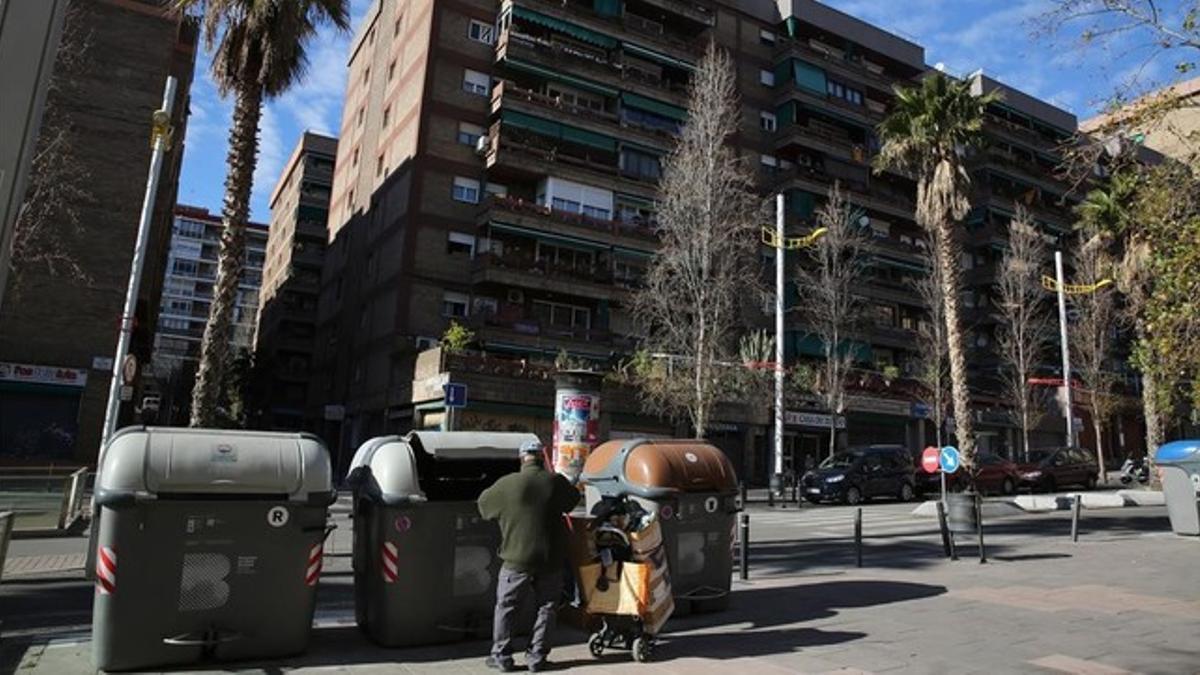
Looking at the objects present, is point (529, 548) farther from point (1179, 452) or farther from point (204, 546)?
point (1179, 452)

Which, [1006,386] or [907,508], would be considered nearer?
[907,508]

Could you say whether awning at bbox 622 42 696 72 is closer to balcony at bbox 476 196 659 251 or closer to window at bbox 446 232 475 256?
balcony at bbox 476 196 659 251

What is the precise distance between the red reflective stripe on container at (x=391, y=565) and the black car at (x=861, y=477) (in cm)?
1986

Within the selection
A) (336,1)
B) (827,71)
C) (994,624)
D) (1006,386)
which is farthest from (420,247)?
(1006,386)

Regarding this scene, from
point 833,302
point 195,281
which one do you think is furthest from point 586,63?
point 195,281

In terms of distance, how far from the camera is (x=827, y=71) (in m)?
48.7

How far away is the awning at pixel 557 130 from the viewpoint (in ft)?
121

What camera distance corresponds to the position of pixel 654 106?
41906 millimetres

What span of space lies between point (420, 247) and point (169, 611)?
A: 102 feet

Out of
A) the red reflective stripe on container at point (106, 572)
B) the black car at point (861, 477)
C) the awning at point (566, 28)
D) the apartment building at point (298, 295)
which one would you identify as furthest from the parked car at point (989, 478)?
the apartment building at point (298, 295)

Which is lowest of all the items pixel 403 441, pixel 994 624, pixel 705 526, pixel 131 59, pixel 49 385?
pixel 994 624

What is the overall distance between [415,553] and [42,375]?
93.2 ft

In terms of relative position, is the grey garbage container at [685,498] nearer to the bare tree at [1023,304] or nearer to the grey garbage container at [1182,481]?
the grey garbage container at [1182,481]

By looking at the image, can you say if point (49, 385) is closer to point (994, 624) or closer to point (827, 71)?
point (994, 624)
